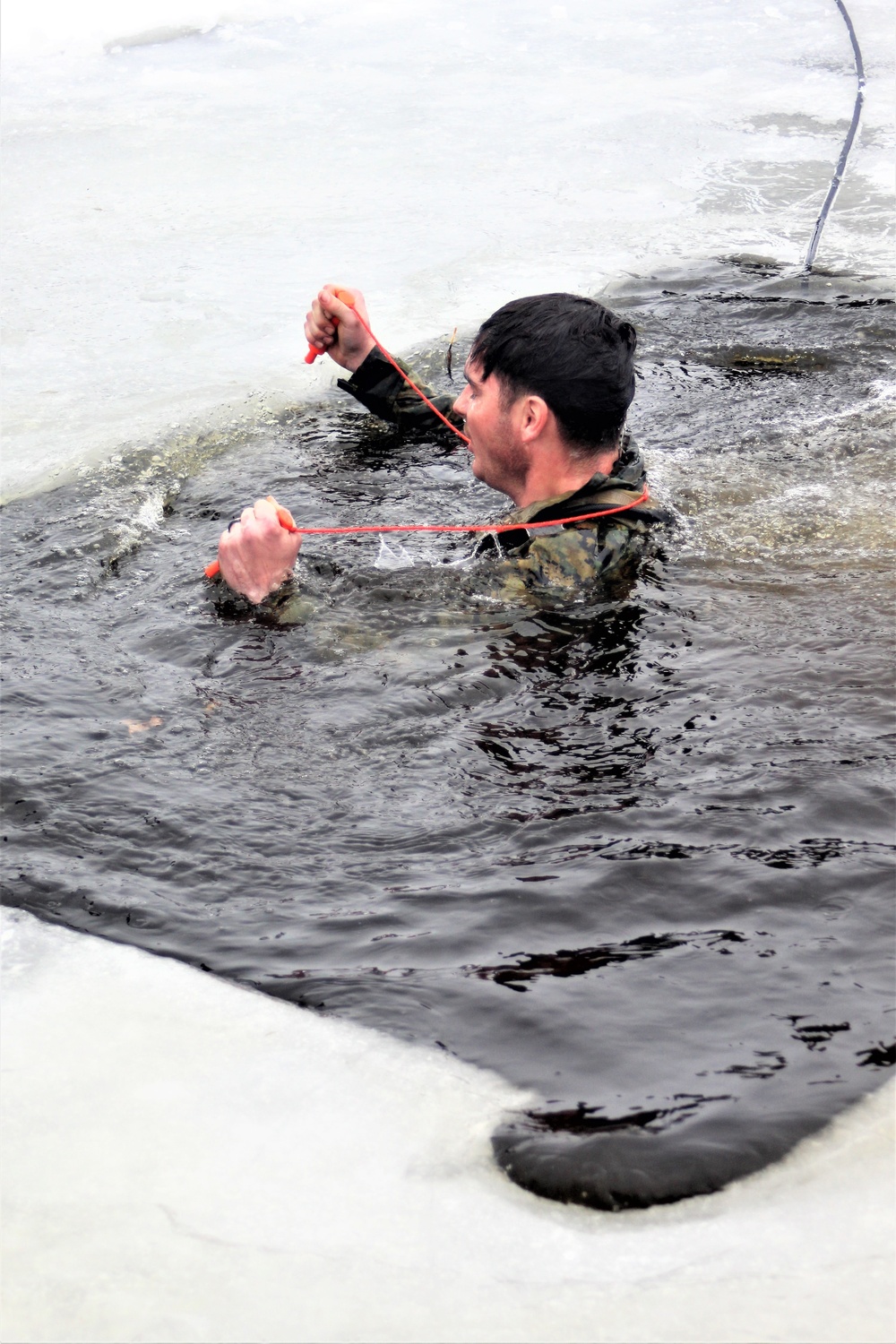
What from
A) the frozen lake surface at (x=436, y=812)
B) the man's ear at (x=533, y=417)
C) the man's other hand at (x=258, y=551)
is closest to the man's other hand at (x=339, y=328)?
the frozen lake surface at (x=436, y=812)

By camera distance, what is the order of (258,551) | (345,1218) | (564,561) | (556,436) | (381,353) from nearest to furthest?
(345,1218)
(258,551)
(564,561)
(556,436)
(381,353)

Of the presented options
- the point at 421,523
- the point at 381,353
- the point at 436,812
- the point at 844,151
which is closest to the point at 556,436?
the point at 421,523

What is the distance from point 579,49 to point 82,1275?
8.94 meters

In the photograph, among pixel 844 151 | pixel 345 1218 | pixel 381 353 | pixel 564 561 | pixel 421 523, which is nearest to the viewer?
pixel 345 1218

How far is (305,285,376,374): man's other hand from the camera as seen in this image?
12.3ft

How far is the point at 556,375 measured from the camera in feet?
10.3

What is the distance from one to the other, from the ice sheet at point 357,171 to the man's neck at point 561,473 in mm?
1544

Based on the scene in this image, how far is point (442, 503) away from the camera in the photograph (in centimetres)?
380

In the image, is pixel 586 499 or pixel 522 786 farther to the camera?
pixel 586 499

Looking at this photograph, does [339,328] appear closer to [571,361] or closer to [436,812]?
[571,361]

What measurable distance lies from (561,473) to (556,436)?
0.10 m

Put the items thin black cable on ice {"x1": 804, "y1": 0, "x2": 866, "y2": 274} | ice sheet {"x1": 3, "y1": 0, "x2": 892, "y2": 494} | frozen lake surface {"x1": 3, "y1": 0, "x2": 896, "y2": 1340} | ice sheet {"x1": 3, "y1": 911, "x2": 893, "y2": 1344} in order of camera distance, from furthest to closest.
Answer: thin black cable on ice {"x1": 804, "y1": 0, "x2": 866, "y2": 274} → ice sheet {"x1": 3, "y1": 0, "x2": 892, "y2": 494} → frozen lake surface {"x1": 3, "y1": 0, "x2": 896, "y2": 1340} → ice sheet {"x1": 3, "y1": 911, "x2": 893, "y2": 1344}

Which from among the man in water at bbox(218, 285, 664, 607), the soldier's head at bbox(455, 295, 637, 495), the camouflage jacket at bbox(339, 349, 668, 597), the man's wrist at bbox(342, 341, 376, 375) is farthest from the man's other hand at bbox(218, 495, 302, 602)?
the man's wrist at bbox(342, 341, 376, 375)

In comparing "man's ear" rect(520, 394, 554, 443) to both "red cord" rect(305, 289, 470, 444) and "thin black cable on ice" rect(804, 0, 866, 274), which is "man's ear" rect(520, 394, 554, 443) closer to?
"red cord" rect(305, 289, 470, 444)
